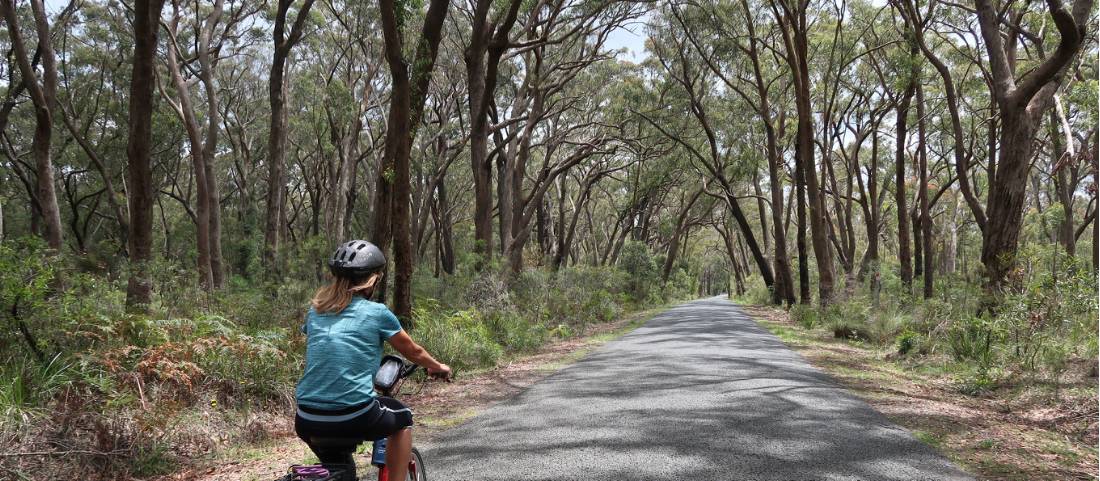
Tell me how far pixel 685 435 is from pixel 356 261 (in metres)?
3.45

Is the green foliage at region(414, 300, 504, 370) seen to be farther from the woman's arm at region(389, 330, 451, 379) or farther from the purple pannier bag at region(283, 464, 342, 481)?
the purple pannier bag at region(283, 464, 342, 481)

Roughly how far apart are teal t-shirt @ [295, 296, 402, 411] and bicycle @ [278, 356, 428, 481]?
0.29ft

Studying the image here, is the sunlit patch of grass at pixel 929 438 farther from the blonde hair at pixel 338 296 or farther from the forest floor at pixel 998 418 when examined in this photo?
the blonde hair at pixel 338 296

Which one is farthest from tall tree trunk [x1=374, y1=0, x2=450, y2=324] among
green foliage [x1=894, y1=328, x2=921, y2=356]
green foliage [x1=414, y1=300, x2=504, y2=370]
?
green foliage [x1=894, y1=328, x2=921, y2=356]

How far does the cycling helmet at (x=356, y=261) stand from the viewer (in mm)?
3082

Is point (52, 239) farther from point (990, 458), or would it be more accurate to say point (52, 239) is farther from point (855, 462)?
point (990, 458)

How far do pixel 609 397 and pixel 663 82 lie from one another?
2159cm

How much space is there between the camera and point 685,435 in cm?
546

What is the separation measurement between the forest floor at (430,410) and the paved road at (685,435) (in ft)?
1.27

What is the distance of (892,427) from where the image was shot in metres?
5.87

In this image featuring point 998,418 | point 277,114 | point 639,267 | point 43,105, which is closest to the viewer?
point 998,418

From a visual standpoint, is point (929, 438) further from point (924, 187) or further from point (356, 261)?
point (924, 187)

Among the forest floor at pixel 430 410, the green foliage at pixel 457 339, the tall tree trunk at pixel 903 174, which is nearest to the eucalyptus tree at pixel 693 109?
the tall tree trunk at pixel 903 174

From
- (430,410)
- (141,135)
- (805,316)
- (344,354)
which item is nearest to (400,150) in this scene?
(141,135)
